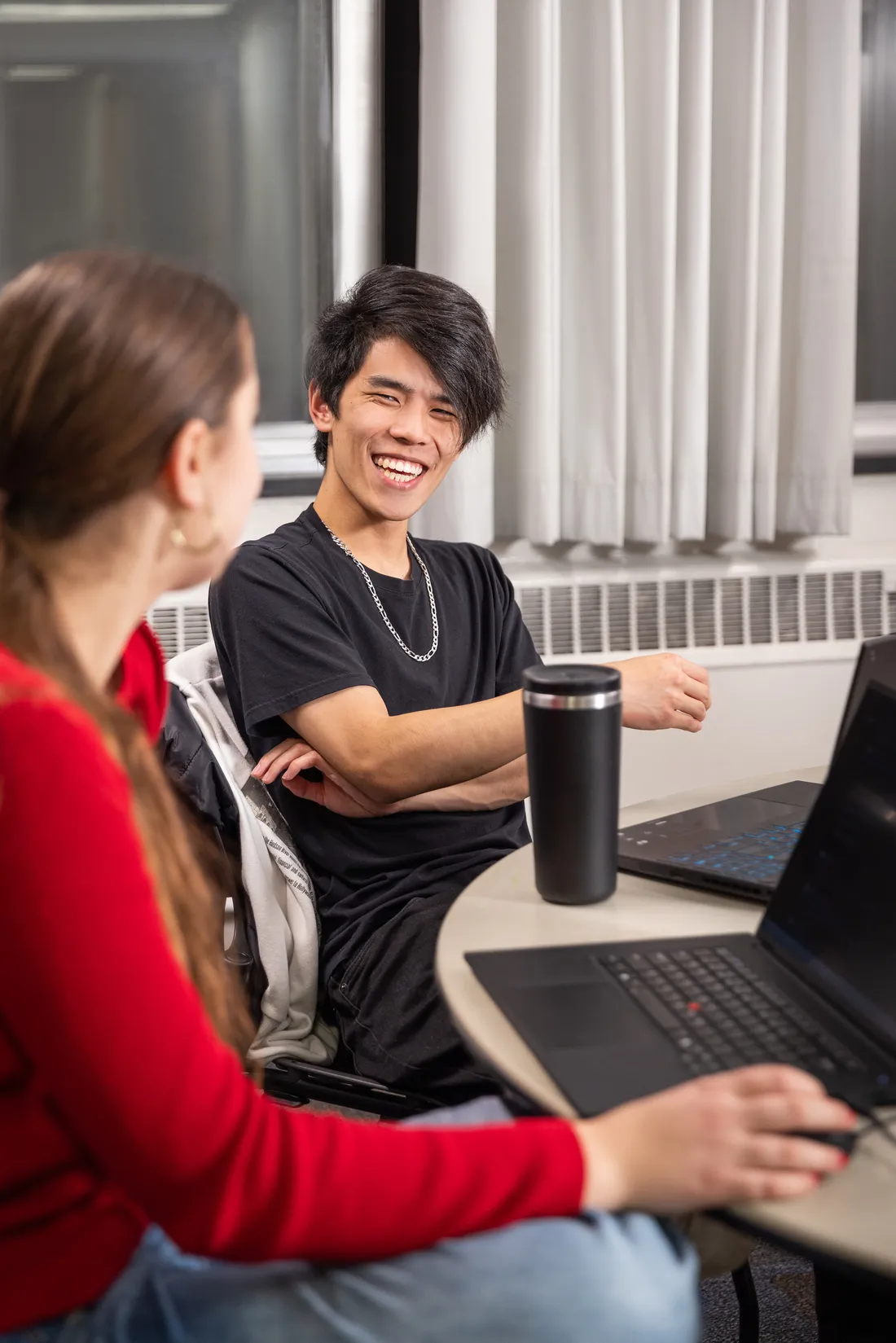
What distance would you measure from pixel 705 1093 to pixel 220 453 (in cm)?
49

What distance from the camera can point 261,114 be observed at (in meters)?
2.72

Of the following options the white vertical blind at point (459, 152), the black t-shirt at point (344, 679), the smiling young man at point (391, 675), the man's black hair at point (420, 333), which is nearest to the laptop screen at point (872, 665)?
the smiling young man at point (391, 675)

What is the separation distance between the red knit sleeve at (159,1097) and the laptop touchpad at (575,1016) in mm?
125

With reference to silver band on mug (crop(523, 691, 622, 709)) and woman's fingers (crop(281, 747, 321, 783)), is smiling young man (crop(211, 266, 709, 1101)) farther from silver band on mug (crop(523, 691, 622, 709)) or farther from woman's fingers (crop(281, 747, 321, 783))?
silver band on mug (crop(523, 691, 622, 709))

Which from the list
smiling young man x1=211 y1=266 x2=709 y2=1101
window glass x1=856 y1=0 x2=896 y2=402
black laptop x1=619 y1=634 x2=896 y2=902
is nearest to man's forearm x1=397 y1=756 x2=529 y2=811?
smiling young man x1=211 y1=266 x2=709 y2=1101

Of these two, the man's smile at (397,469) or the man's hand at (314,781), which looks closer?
the man's hand at (314,781)

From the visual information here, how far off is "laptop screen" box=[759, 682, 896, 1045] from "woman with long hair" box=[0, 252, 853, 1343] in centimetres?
14

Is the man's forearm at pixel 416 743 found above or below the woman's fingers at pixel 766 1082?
below

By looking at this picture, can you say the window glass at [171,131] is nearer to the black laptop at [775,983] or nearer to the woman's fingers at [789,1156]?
the black laptop at [775,983]

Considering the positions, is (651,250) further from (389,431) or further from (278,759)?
(278,759)

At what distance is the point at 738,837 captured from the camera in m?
1.31

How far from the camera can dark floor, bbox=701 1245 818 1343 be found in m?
1.65

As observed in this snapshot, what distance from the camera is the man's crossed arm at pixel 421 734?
1493mm

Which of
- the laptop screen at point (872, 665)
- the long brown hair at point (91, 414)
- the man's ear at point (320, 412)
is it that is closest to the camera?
the long brown hair at point (91, 414)
